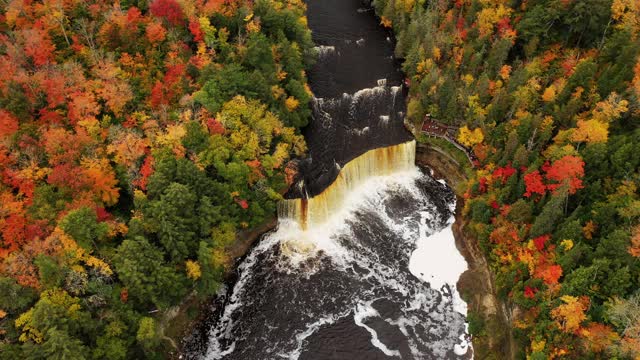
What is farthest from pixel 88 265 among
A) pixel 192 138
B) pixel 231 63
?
pixel 231 63

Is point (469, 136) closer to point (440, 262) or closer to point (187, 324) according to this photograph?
point (440, 262)

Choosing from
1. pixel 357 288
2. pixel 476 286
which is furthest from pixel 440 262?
pixel 357 288

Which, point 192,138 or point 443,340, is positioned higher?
point 192,138

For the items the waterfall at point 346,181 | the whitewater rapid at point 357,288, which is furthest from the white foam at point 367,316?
the waterfall at point 346,181

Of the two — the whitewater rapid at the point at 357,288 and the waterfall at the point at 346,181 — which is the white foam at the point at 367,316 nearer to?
the whitewater rapid at the point at 357,288

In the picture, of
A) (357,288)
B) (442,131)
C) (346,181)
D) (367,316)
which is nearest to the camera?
(367,316)

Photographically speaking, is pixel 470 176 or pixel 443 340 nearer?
pixel 443 340

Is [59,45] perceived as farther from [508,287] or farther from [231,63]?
[508,287]
